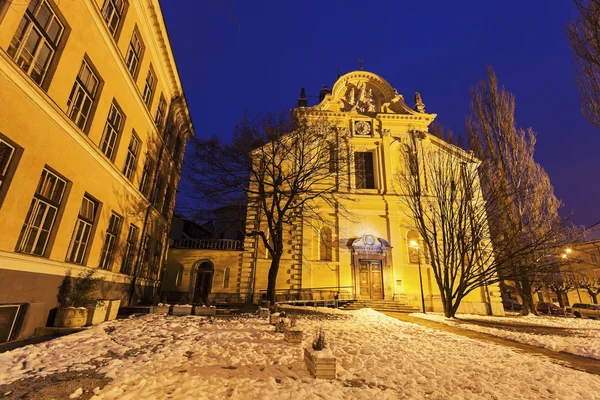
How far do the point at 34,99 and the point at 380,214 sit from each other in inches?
888

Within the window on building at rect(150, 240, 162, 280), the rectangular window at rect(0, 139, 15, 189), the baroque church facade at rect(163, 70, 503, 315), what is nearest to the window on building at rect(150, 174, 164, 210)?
the window on building at rect(150, 240, 162, 280)

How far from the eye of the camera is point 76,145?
339 inches

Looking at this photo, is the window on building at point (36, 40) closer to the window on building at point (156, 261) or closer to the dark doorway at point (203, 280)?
the window on building at point (156, 261)

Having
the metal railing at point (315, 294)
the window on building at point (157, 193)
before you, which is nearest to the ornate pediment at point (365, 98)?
the window on building at point (157, 193)

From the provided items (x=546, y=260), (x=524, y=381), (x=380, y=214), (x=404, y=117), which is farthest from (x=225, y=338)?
(x=404, y=117)

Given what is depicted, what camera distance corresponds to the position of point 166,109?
1670 cm

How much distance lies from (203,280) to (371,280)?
13.1 metres

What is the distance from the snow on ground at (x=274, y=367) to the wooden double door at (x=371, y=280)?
14768 millimetres

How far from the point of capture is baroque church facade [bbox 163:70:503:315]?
21969 millimetres

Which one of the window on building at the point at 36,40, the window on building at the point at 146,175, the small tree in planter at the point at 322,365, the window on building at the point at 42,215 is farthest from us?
the window on building at the point at 146,175

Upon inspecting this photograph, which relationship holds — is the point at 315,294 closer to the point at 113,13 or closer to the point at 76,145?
the point at 76,145

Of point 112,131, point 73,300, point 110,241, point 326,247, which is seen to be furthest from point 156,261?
point 326,247

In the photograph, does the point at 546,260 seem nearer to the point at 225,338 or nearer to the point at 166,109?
the point at 225,338

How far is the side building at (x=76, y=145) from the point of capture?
6.39m
